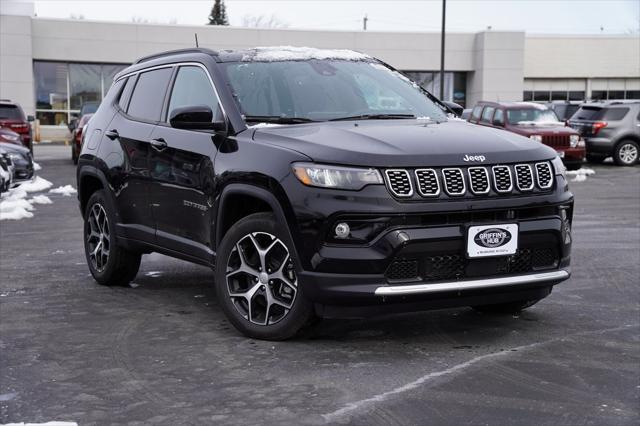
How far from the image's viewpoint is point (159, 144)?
259 inches

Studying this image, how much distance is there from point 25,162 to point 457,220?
1377 centimetres

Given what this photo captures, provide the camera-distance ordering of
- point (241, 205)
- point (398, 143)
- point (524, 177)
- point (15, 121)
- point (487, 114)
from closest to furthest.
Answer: point (398, 143) < point (524, 177) < point (241, 205) < point (15, 121) < point (487, 114)

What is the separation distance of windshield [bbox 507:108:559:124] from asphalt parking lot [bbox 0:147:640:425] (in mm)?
15761

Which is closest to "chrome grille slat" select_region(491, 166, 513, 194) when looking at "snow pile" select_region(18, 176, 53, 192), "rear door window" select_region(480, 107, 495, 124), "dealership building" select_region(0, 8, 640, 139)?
"snow pile" select_region(18, 176, 53, 192)

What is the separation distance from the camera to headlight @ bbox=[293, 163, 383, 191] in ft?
16.4

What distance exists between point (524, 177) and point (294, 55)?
2.04 metres

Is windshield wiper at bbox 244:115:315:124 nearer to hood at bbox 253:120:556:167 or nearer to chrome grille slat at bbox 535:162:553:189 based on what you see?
hood at bbox 253:120:556:167

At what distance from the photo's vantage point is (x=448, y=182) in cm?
509

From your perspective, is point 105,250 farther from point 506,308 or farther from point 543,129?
point 543,129

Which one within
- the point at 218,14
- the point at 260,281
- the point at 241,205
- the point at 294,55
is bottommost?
the point at 260,281

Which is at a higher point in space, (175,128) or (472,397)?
(175,128)

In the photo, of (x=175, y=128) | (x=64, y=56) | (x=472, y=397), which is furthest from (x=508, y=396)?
(x=64, y=56)

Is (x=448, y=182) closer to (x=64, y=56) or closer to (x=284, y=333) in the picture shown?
(x=284, y=333)

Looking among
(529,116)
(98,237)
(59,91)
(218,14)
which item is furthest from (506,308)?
(218,14)
